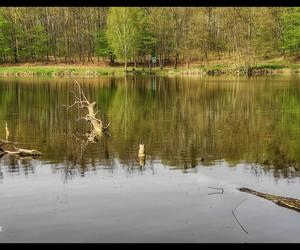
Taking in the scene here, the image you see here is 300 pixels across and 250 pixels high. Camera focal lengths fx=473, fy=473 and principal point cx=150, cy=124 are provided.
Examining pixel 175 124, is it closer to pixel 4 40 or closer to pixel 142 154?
pixel 142 154

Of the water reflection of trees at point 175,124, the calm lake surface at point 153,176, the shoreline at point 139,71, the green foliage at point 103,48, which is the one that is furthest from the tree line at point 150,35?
the calm lake surface at point 153,176

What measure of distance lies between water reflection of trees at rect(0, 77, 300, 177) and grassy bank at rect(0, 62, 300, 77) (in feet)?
107

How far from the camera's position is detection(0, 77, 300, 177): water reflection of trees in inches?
1199

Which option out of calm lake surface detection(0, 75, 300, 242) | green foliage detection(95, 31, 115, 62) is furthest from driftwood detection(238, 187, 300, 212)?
green foliage detection(95, 31, 115, 62)

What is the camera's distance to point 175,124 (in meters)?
44.6

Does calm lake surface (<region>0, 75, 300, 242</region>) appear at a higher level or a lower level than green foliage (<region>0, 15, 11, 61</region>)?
lower

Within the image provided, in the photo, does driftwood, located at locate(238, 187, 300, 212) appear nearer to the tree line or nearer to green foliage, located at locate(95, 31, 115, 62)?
the tree line

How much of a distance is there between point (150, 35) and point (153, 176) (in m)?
105

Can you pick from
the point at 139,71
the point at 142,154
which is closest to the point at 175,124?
the point at 142,154

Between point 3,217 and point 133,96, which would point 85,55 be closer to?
point 133,96

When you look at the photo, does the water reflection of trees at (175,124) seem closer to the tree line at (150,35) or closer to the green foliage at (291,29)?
the tree line at (150,35)

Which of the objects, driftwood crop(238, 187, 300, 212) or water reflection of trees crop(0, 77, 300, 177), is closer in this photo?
driftwood crop(238, 187, 300, 212)

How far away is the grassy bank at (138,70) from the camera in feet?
362
